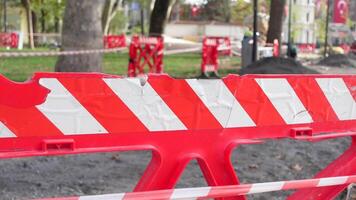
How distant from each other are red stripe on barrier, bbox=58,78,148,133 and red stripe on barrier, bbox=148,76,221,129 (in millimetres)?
227

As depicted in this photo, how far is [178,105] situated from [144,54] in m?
13.2

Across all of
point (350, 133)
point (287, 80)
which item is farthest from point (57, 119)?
point (350, 133)

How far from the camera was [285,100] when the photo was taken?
13.1 ft

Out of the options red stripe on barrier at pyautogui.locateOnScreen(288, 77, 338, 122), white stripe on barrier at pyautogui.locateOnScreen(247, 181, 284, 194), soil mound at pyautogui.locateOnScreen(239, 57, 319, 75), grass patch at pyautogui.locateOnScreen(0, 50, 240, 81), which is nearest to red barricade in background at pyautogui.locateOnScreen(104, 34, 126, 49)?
grass patch at pyautogui.locateOnScreen(0, 50, 240, 81)

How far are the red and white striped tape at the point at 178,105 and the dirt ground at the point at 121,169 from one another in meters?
1.59

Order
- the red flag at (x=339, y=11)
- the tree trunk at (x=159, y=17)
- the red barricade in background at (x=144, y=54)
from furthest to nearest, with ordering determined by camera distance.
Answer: the red flag at (x=339, y=11) → the tree trunk at (x=159, y=17) → the red barricade in background at (x=144, y=54)

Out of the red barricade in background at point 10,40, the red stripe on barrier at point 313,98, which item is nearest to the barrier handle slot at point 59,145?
the red stripe on barrier at point 313,98

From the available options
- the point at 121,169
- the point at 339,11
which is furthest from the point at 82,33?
the point at 339,11

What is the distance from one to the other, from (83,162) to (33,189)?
1033mm

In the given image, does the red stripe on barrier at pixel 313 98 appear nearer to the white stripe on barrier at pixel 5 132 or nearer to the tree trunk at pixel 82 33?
the white stripe on barrier at pixel 5 132

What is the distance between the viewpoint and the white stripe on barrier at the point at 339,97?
13.6 feet

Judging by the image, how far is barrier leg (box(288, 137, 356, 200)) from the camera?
4.18 metres

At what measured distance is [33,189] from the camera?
542 centimetres

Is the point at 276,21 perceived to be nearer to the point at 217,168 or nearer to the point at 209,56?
the point at 209,56
